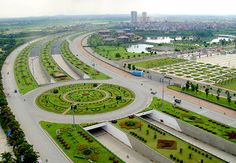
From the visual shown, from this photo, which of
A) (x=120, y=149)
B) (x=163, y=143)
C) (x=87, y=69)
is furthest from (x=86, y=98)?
(x=87, y=69)

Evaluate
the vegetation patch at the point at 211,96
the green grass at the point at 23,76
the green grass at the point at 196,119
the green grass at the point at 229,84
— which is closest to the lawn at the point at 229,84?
the green grass at the point at 229,84

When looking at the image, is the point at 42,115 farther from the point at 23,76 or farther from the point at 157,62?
the point at 157,62

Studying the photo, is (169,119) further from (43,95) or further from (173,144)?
(43,95)

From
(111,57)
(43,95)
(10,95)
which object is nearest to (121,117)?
(43,95)

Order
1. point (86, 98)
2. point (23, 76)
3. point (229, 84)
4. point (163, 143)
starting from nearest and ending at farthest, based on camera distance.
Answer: point (163, 143) → point (86, 98) → point (229, 84) → point (23, 76)

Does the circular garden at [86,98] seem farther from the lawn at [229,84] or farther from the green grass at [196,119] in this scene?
the lawn at [229,84]

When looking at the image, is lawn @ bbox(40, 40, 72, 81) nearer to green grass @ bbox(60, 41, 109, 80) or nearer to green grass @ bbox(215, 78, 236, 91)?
green grass @ bbox(60, 41, 109, 80)
